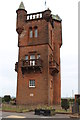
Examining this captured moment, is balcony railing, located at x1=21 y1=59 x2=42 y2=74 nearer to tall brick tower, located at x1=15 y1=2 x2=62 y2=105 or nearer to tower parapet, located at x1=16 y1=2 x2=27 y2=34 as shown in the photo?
tall brick tower, located at x1=15 y1=2 x2=62 y2=105

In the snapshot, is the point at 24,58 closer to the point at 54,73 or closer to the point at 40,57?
the point at 40,57

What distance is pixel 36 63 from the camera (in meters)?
30.7

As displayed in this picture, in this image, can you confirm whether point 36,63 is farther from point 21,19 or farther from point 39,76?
point 21,19

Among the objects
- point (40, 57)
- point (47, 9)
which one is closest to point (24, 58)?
point (40, 57)

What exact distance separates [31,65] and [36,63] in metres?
0.91

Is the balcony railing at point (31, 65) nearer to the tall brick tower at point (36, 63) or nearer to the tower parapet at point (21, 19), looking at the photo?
Result: the tall brick tower at point (36, 63)

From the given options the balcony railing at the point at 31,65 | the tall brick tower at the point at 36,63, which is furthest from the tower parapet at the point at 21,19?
the balcony railing at the point at 31,65

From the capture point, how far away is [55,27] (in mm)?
37250

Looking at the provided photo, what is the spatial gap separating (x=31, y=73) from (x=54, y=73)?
513cm

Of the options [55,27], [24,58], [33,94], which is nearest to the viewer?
[33,94]

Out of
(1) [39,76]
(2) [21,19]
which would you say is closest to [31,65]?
(1) [39,76]

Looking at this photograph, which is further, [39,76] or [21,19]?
[21,19]

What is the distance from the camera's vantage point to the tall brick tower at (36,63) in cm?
3039

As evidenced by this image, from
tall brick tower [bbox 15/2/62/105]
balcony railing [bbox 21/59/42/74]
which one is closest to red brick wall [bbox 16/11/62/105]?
tall brick tower [bbox 15/2/62/105]
